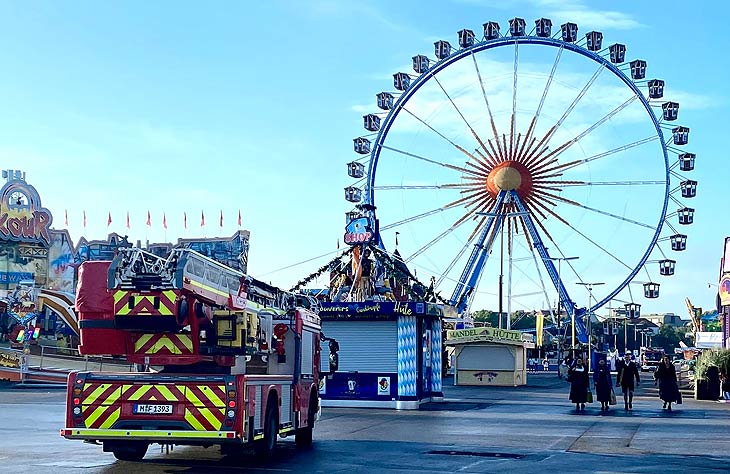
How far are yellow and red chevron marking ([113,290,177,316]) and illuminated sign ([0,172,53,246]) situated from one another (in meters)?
51.1

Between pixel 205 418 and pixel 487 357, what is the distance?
42.1 meters

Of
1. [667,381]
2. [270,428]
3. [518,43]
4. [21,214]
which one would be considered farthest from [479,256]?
[270,428]

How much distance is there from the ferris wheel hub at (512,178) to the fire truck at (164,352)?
3847 centimetres

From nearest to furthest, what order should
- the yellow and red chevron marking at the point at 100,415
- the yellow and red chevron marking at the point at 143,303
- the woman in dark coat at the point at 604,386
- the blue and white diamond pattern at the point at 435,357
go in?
the yellow and red chevron marking at the point at 143,303
the yellow and red chevron marking at the point at 100,415
the woman in dark coat at the point at 604,386
the blue and white diamond pattern at the point at 435,357

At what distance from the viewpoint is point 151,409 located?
14773 millimetres

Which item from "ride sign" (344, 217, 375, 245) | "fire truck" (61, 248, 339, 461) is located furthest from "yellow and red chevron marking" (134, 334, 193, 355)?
"ride sign" (344, 217, 375, 245)

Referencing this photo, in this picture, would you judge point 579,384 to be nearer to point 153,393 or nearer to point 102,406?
point 153,393

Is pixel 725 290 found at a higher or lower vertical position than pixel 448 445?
higher

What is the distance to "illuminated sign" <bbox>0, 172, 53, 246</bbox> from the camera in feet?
206

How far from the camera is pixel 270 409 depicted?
54.7ft

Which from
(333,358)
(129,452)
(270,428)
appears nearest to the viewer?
(129,452)

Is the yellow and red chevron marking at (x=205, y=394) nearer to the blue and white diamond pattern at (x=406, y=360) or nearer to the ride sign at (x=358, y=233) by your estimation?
the blue and white diamond pattern at (x=406, y=360)

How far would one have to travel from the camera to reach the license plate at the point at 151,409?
14.7 m

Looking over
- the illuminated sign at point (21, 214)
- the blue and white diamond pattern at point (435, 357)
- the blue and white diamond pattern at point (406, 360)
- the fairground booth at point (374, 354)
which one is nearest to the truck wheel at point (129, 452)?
the fairground booth at point (374, 354)
